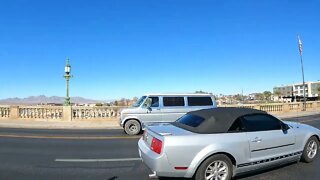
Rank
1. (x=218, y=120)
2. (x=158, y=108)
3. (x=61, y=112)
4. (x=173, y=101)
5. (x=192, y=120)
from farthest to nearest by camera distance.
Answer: (x=61, y=112)
(x=173, y=101)
(x=158, y=108)
(x=192, y=120)
(x=218, y=120)

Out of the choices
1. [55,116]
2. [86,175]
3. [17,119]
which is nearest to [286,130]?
[86,175]

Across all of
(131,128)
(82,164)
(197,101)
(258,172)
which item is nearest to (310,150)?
(258,172)

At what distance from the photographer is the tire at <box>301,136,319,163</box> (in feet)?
24.3

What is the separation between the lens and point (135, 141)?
40.9 feet

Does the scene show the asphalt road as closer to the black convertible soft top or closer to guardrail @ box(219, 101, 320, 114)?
the black convertible soft top

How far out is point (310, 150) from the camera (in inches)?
298

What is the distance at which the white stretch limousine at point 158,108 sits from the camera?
15.1 m

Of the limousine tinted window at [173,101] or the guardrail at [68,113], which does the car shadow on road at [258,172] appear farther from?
the guardrail at [68,113]

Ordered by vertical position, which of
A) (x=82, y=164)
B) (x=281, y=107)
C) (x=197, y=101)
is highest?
(x=197, y=101)

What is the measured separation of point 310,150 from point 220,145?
299 cm

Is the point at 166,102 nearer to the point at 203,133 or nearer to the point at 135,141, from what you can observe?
the point at 135,141

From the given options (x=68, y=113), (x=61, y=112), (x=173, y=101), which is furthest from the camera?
(x=61, y=112)

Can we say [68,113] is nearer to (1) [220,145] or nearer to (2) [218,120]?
(2) [218,120]

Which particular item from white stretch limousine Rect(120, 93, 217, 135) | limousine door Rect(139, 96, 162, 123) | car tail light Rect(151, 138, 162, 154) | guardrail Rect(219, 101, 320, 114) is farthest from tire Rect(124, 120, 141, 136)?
guardrail Rect(219, 101, 320, 114)
